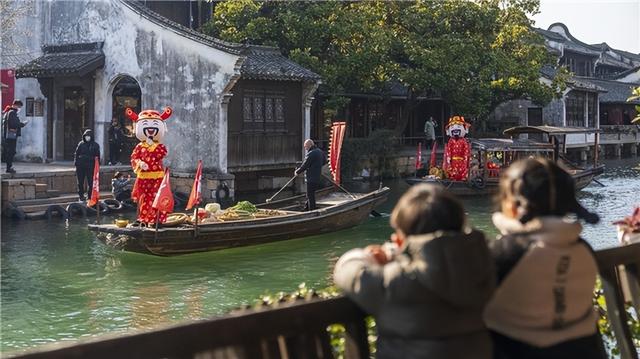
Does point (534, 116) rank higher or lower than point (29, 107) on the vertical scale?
higher

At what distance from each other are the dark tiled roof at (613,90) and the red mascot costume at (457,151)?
2356cm

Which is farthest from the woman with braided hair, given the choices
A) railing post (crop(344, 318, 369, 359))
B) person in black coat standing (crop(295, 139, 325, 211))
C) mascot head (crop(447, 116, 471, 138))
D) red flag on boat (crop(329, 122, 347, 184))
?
mascot head (crop(447, 116, 471, 138))

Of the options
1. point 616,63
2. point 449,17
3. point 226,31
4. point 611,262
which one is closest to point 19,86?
point 226,31

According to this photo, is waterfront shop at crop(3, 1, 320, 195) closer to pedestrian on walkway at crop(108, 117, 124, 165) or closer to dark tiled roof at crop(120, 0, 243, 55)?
dark tiled roof at crop(120, 0, 243, 55)

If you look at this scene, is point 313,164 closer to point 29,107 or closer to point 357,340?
point 357,340

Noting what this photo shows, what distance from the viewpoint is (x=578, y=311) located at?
2789 mm

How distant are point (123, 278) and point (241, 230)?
81.9 inches

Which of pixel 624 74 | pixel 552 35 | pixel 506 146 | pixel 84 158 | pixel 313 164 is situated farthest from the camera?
pixel 624 74

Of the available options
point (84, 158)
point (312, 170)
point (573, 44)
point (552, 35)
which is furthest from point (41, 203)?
point (573, 44)

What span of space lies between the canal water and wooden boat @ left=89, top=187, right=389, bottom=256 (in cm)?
25

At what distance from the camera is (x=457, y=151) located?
2059cm

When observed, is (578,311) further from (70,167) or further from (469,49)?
(469,49)

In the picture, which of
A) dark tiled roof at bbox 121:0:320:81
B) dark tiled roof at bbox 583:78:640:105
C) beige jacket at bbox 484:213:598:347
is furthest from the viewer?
dark tiled roof at bbox 583:78:640:105

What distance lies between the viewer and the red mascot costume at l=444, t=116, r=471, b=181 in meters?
20.3
